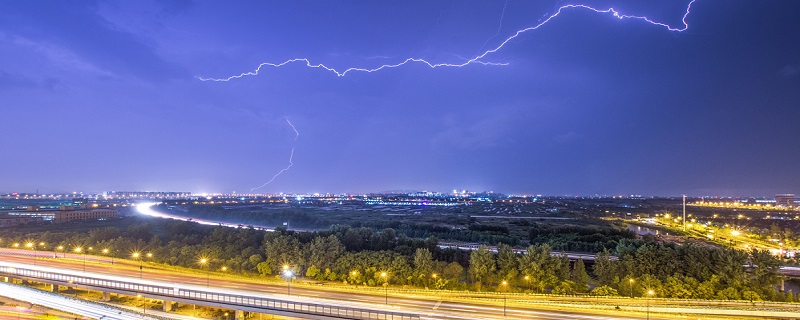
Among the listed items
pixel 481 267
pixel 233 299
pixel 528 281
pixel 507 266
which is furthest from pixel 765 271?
pixel 233 299

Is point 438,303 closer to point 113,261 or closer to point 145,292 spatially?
point 145,292

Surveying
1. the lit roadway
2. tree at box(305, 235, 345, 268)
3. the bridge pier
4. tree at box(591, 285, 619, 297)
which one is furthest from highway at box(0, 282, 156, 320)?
tree at box(591, 285, 619, 297)

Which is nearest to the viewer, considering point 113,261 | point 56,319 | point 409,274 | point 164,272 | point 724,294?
point 56,319

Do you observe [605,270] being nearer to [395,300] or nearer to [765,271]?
[765,271]

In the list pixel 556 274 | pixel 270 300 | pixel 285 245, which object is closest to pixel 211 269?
pixel 285 245

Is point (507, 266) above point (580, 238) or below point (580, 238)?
above

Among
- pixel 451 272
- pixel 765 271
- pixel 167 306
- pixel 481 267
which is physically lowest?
pixel 167 306

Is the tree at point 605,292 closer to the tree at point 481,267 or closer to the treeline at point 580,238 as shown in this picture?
the tree at point 481,267
